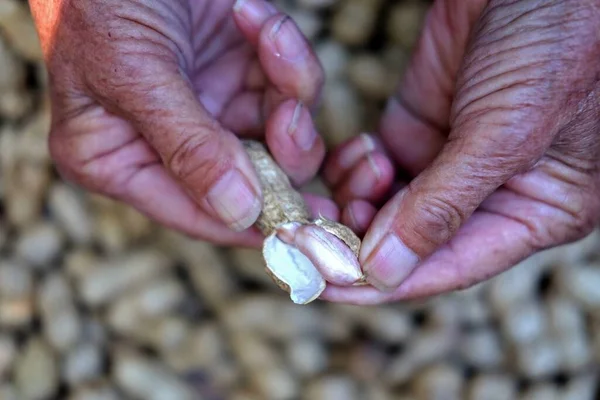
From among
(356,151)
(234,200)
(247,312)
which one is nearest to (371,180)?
(356,151)

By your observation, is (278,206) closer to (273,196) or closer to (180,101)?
(273,196)

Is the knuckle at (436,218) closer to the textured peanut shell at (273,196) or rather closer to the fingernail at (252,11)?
the textured peanut shell at (273,196)

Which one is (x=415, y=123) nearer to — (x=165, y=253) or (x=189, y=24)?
(x=189, y=24)

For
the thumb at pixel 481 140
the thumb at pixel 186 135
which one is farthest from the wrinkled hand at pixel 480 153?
the thumb at pixel 186 135

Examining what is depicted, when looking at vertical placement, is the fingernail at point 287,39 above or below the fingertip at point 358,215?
above

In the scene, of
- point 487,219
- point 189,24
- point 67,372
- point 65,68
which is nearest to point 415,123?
point 487,219

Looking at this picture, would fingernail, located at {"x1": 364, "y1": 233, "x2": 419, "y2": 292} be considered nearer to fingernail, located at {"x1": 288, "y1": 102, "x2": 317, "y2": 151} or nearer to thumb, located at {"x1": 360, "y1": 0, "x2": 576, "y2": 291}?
thumb, located at {"x1": 360, "y1": 0, "x2": 576, "y2": 291}

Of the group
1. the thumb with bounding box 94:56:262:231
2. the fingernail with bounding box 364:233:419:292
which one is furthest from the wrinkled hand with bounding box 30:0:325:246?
the fingernail with bounding box 364:233:419:292
